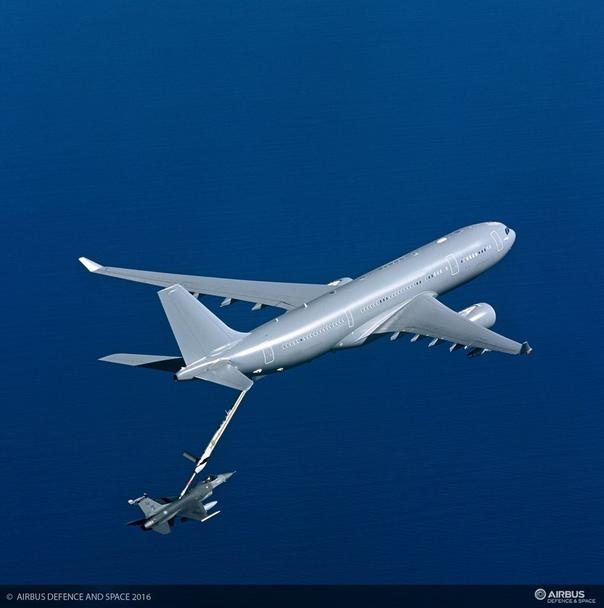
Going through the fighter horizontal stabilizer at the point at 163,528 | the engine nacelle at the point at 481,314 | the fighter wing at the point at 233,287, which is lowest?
the fighter horizontal stabilizer at the point at 163,528

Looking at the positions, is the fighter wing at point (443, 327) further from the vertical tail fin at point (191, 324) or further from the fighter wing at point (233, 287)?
the vertical tail fin at point (191, 324)

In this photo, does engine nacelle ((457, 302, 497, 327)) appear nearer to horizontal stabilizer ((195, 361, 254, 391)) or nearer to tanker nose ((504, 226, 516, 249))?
tanker nose ((504, 226, 516, 249))

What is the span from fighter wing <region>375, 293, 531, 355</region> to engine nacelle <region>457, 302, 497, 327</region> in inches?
102

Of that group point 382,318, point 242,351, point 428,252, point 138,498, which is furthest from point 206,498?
point 428,252

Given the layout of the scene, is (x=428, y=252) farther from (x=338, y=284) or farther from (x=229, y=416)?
(x=229, y=416)

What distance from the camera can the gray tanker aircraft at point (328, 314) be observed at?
245ft

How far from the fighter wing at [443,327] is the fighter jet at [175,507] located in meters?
16.0

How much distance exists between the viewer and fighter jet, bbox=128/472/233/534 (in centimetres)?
6994

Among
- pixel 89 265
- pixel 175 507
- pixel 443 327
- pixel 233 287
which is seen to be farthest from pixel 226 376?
pixel 89 265

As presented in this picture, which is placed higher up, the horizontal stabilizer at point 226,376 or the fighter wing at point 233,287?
the fighter wing at point 233,287

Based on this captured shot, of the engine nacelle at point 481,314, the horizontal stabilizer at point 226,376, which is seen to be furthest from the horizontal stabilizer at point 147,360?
the engine nacelle at point 481,314

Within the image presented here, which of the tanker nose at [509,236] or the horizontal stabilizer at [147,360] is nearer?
the horizontal stabilizer at [147,360]

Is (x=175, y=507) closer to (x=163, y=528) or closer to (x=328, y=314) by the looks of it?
(x=163, y=528)

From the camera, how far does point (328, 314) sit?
7988cm
